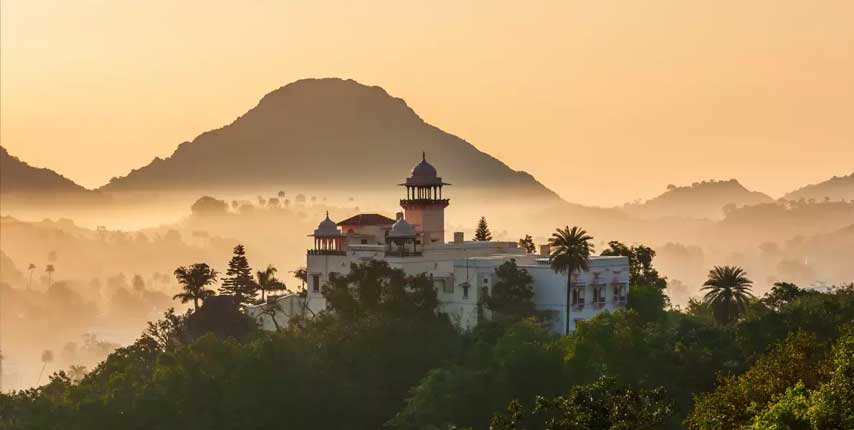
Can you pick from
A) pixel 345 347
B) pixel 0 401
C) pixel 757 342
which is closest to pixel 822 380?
pixel 757 342

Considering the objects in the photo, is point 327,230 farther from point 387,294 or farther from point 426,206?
point 387,294

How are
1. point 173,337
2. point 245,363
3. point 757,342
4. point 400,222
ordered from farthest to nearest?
point 173,337 < point 400,222 < point 245,363 < point 757,342

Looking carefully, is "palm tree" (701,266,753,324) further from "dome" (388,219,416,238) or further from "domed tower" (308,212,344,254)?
"domed tower" (308,212,344,254)

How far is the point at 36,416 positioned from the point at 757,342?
4779cm

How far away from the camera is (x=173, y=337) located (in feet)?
375

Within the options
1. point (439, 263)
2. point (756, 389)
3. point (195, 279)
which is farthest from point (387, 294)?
point (756, 389)

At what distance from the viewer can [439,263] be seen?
336ft

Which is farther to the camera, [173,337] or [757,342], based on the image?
[173,337]

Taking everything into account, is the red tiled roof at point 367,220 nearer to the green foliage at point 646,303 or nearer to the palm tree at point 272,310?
the palm tree at point 272,310

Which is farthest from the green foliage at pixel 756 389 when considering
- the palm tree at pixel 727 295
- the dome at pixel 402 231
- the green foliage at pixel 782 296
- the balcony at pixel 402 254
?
the dome at pixel 402 231

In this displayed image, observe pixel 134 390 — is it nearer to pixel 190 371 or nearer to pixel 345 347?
pixel 190 371

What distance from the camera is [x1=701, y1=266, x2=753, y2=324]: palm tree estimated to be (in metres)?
102

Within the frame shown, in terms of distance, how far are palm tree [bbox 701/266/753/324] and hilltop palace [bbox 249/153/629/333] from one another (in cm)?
655

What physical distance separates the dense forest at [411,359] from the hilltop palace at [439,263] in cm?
138
